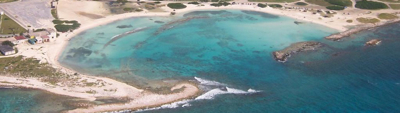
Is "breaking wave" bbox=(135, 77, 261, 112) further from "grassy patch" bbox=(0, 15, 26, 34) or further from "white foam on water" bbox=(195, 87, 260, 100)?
"grassy patch" bbox=(0, 15, 26, 34)

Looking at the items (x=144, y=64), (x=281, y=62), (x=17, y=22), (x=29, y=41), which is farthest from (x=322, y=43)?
(x=17, y=22)

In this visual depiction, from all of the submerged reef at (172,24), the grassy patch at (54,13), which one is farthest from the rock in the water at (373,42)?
the grassy patch at (54,13)

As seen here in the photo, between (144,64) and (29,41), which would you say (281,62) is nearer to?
(144,64)

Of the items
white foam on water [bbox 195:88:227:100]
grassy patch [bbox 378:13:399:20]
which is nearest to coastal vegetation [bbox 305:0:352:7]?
grassy patch [bbox 378:13:399:20]

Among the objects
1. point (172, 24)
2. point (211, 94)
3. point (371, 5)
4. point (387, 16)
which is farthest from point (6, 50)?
point (371, 5)

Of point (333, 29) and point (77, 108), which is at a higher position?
point (333, 29)

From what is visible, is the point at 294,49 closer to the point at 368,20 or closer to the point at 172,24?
the point at 172,24
